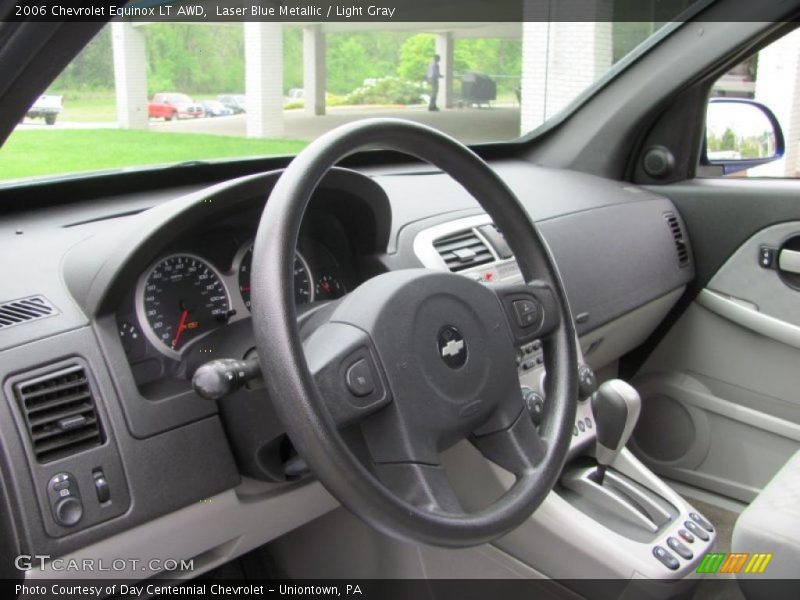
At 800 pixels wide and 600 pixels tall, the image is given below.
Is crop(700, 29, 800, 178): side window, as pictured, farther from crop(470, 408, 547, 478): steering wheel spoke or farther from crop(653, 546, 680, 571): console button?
crop(470, 408, 547, 478): steering wheel spoke

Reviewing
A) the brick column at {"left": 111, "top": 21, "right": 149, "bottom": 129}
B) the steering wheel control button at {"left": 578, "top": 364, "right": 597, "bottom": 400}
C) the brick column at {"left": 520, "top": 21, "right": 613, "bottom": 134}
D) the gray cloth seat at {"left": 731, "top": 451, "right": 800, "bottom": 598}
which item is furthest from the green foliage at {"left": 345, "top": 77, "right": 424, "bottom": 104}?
the gray cloth seat at {"left": 731, "top": 451, "right": 800, "bottom": 598}

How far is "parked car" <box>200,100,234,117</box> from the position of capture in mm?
1788

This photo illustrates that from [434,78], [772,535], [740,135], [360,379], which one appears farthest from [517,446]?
[740,135]

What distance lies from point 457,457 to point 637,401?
548 mm

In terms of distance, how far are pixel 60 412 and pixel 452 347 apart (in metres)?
0.64

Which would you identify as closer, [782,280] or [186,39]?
[186,39]

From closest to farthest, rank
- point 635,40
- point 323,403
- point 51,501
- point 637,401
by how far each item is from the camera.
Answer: point 323,403, point 51,501, point 637,401, point 635,40

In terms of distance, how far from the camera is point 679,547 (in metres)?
1.96

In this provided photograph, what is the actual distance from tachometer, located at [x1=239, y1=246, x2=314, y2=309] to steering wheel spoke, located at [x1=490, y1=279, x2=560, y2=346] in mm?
418

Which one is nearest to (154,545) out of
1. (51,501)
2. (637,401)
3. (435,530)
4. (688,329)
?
(51,501)

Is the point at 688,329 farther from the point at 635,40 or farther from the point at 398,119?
the point at 398,119

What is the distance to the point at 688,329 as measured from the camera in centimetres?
295

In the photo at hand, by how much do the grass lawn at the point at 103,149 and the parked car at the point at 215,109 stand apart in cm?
7

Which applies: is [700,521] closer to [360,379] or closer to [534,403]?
[534,403]
